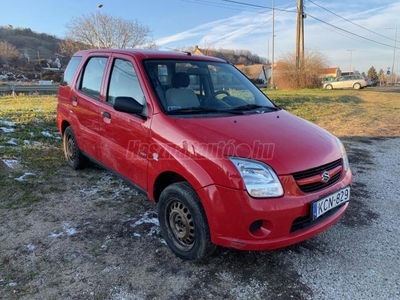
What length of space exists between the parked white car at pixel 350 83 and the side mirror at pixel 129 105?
33527 millimetres

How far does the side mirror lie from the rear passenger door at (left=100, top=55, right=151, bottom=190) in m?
0.06

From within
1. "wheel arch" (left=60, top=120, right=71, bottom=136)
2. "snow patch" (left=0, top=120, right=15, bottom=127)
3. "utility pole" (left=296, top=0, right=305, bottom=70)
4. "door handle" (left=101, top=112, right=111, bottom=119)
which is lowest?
"snow patch" (left=0, top=120, right=15, bottom=127)

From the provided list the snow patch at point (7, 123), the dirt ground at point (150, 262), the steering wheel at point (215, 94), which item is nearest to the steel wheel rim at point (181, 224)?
the dirt ground at point (150, 262)

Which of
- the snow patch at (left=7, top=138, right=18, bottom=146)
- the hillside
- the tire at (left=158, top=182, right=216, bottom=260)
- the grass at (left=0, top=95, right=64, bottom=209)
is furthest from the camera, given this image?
the hillside

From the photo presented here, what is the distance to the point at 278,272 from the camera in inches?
102

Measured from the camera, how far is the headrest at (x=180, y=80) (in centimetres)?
330

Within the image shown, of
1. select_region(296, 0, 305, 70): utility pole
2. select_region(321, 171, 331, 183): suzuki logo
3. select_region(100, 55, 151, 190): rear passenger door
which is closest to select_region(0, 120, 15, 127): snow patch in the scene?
select_region(100, 55, 151, 190): rear passenger door

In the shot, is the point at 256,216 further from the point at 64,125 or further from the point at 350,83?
the point at 350,83

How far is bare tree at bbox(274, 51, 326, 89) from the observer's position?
28297 millimetres

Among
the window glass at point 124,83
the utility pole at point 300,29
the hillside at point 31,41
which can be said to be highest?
the hillside at point 31,41

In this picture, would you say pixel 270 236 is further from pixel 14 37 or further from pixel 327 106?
pixel 14 37

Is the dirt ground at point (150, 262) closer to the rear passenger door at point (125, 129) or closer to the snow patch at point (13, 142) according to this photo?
the rear passenger door at point (125, 129)

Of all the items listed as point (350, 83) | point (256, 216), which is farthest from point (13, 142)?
point (350, 83)

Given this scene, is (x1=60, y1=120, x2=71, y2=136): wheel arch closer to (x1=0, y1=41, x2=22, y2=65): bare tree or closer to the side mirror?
the side mirror
